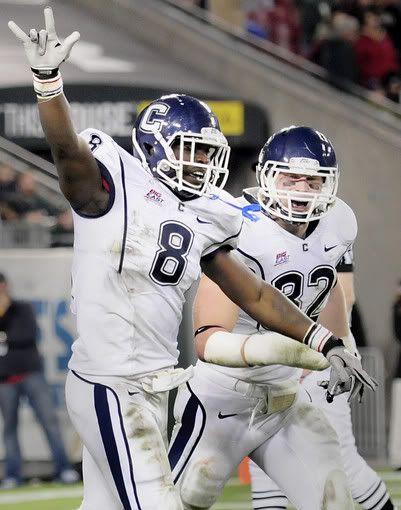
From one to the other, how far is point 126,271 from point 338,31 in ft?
30.4

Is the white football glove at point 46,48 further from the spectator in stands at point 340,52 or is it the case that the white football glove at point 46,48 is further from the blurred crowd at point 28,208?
the spectator in stands at point 340,52

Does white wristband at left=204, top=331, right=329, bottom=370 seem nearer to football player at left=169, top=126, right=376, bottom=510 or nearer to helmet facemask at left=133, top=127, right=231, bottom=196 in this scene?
football player at left=169, top=126, right=376, bottom=510

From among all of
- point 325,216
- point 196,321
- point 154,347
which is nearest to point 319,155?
point 325,216

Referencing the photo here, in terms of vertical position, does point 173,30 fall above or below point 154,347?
below

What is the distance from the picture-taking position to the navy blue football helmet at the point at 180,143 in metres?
4.65

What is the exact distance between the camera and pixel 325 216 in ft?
18.2

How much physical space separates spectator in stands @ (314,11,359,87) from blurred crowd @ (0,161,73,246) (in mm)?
4020

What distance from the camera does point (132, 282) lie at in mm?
4488

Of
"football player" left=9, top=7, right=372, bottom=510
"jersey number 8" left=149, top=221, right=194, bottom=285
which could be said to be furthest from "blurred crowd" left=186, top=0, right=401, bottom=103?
"jersey number 8" left=149, top=221, right=194, bottom=285

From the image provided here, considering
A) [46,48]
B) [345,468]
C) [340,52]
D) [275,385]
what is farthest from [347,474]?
[340,52]

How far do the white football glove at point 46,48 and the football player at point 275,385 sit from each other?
132cm

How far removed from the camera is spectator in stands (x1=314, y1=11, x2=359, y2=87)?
13039 mm

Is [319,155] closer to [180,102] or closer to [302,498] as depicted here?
[180,102]

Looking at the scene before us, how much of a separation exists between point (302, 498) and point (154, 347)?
3.17 ft
